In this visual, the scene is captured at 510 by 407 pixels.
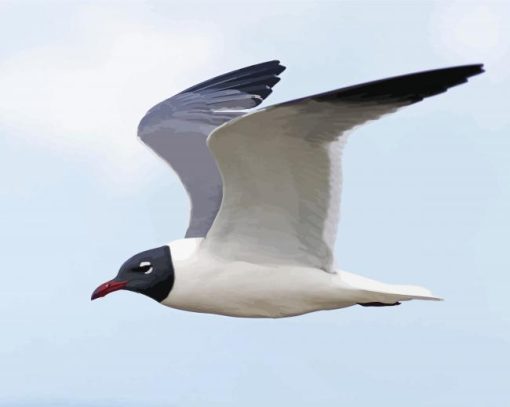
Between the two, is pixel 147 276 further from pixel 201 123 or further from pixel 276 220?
pixel 201 123

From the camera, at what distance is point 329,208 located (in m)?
7.80

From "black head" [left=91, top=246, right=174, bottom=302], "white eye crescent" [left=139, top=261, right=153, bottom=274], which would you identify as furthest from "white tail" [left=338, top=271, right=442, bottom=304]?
"white eye crescent" [left=139, top=261, right=153, bottom=274]

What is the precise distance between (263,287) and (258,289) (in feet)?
0.13

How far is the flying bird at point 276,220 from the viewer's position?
6.91 m

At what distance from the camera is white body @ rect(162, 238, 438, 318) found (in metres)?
8.15

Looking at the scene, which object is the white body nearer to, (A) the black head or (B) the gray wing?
(A) the black head

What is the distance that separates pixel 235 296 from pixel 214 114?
303cm

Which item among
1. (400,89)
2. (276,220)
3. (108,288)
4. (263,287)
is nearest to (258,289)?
(263,287)

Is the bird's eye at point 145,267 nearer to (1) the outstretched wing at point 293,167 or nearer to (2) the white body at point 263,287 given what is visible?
(2) the white body at point 263,287

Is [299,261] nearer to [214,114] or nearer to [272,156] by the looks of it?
[272,156]

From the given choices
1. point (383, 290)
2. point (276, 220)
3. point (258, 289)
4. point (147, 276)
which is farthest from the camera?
point (147, 276)

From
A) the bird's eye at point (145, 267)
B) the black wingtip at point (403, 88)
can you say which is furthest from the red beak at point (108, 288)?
the black wingtip at point (403, 88)

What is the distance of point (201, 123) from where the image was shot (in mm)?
10672

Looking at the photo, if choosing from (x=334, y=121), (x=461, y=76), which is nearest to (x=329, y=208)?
(x=334, y=121)
